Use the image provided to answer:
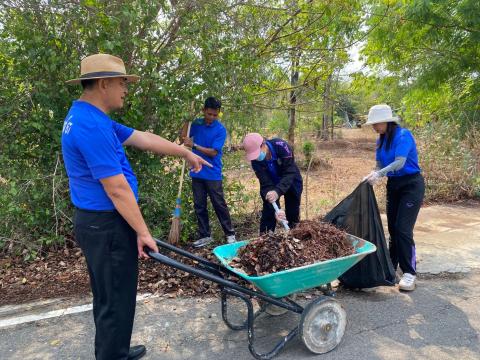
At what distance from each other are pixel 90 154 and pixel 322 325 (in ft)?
6.64

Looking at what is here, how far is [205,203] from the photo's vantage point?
5.28 meters

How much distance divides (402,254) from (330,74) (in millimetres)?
3750

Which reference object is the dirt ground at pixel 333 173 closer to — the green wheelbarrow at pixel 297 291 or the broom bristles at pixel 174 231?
the broom bristles at pixel 174 231

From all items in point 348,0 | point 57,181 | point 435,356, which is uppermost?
point 348,0

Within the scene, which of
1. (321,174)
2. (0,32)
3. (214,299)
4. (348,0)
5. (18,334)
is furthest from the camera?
(321,174)

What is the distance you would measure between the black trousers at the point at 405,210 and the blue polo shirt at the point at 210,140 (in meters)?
2.06

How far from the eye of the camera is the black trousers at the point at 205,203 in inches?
203

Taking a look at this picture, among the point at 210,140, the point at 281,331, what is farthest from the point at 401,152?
the point at 210,140

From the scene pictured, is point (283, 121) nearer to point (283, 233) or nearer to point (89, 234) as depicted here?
point (283, 233)

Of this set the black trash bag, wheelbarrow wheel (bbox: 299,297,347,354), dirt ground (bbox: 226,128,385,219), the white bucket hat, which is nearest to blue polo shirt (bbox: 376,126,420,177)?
the white bucket hat

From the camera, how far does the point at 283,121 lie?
9.49 m

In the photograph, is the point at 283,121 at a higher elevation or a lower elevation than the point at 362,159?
higher

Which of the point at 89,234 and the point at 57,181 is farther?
the point at 57,181

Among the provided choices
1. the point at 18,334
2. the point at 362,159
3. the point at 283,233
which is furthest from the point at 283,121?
Answer: the point at 362,159
